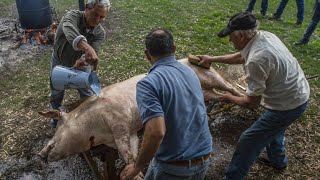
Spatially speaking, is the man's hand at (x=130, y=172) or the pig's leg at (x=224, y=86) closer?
the man's hand at (x=130, y=172)

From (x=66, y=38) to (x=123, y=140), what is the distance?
63.6 inches

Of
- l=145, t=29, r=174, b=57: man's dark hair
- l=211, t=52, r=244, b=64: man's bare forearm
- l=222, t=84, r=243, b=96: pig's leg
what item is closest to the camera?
l=145, t=29, r=174, b=57: man's dark hair

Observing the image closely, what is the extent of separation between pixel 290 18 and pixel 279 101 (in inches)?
362

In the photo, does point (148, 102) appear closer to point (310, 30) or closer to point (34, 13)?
point (34, 13)

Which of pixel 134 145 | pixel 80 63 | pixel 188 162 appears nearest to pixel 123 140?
pixel 134 145

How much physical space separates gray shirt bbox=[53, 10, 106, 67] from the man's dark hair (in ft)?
6.51

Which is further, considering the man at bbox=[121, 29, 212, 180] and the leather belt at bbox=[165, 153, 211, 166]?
the leather belt at bbox=[165, 153, 211, 166]

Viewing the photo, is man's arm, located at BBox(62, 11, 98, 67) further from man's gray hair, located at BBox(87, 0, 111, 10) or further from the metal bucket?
man's gray hair, located at BBox(87, 0, 111, 10)

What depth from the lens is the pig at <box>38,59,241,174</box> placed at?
479cm

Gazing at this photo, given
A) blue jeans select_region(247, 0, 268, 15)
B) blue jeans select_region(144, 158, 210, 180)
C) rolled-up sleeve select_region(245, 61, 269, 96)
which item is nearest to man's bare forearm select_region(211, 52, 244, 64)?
rolled-up sleeve select_region(245, 61, 269, 96)

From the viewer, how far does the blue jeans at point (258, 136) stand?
445cm

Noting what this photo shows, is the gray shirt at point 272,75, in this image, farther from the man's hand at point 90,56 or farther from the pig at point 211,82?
the man's hand at point 90,56

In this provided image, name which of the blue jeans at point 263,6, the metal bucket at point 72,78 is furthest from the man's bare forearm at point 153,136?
the blue jeans at point 263,6

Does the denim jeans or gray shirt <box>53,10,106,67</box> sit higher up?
gray shirt <box>53,10,106,67</box>
